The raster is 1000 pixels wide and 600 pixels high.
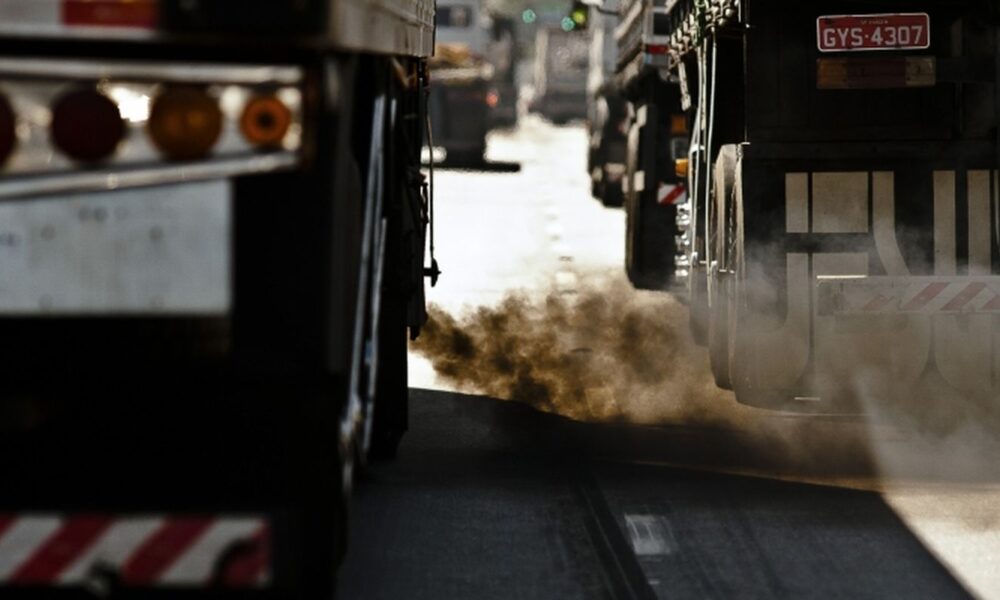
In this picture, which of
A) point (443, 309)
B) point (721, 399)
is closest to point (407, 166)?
point (721, 399)

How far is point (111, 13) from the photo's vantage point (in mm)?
5031

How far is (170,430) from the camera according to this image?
5.25 meters

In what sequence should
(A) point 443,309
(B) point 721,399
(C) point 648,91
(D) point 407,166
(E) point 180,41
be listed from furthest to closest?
(C) point 648,91 < (A) point 443,309 < (B) point 721,399 < (D) point 407,166 < (E) point 180,41

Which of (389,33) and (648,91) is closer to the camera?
(389,33)

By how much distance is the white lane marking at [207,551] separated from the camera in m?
5.21

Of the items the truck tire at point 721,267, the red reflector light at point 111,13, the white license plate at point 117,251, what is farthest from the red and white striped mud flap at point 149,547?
the truck tire at point 721,267

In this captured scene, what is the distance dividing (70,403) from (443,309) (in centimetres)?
1177

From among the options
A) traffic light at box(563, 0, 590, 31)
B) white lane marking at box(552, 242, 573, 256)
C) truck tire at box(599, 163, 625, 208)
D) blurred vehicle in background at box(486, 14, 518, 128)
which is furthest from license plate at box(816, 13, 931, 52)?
blurred vehicle in background at box(486, 14, 518, 128)

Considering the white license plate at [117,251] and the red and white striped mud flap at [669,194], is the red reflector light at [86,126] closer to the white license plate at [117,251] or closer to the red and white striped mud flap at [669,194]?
the white license plate at [117,251]

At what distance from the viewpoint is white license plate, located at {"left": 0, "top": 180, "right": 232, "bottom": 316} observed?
5133mm

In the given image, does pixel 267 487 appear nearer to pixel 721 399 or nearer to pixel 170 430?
pixel 170 430

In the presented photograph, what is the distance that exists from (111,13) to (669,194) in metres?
14.9

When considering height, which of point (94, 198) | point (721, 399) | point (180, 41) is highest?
point (180, 41)

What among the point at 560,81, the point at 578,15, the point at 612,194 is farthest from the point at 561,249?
the point at 560,81
